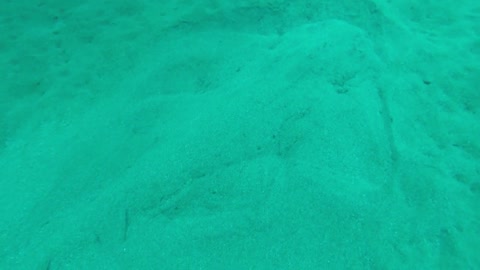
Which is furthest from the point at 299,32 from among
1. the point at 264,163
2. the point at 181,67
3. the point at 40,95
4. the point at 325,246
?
the point at 40,95

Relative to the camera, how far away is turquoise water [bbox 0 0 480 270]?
1.77m

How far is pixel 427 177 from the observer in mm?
2025

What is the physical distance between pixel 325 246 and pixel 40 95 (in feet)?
8.40

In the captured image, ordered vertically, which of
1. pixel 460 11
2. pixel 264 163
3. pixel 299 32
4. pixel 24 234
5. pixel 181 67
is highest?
pixel 460 11

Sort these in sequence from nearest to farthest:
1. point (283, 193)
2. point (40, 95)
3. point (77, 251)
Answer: point (77, 251) → point (283, 193) → point (40, 95)

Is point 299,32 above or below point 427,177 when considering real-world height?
above

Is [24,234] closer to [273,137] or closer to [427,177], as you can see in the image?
[273,137]

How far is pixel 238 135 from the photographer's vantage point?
2.20m

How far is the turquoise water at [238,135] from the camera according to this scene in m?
1.77

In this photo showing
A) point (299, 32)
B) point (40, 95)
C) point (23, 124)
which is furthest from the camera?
point (299, 32)

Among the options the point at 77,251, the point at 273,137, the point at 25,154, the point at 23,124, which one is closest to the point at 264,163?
the point at 273,137

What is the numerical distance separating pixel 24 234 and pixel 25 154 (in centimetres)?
64

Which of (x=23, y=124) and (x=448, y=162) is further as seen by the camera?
(x=23, y=124)

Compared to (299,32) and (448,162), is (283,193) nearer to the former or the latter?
(448,162)
